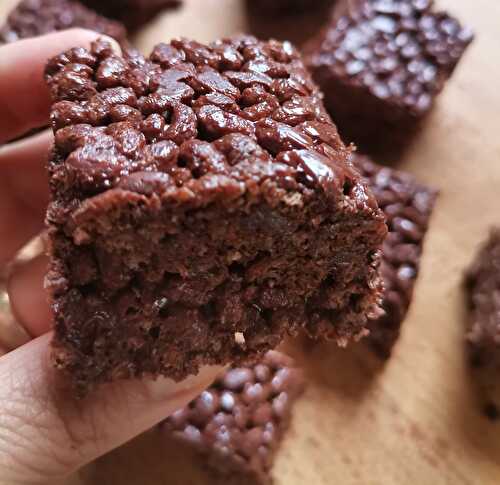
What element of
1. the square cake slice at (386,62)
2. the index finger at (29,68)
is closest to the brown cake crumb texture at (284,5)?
the square cake slice at (386,62)

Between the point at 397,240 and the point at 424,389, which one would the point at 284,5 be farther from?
the point at 424,389

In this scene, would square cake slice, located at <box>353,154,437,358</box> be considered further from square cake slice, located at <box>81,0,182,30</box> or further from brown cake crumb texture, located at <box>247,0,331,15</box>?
square cake slice, located at <box>81,0,182,30</box>

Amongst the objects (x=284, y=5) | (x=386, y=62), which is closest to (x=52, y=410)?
(x=386, y=62)

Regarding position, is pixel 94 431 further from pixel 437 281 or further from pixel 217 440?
pixel 437 281

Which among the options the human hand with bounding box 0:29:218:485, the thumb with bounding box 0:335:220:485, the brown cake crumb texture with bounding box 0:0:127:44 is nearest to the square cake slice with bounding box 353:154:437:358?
the human hand with bounding box 0:29:218:485

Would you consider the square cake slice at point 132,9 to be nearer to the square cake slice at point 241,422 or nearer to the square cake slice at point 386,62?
the square cake slice at point 386,62
